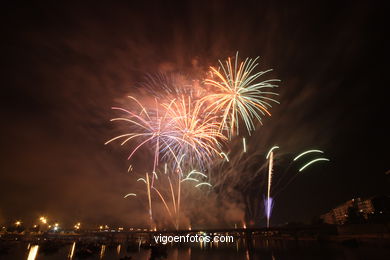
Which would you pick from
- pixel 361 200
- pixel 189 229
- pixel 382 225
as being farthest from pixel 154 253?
pixel 361 200

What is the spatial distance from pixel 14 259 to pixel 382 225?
290ft

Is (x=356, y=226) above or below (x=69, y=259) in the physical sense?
above

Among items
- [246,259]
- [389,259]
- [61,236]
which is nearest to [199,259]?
[246,259]

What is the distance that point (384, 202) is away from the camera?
91375 mm

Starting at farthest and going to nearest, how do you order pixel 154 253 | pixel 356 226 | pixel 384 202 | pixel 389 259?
pixel 384 202 < pixel 356 226 < pixel 154 253 < pixel 389 259

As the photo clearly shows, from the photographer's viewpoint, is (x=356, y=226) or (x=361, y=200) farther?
(x=361, y=200)

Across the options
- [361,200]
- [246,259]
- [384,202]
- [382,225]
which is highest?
[361,200]

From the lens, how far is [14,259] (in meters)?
49.4

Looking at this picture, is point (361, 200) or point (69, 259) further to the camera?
point (361, 200)

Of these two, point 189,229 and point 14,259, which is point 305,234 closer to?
point 189,229

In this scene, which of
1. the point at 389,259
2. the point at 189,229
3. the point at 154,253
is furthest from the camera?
the point at 189,229

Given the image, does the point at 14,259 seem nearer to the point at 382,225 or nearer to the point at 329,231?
the point at 382,225

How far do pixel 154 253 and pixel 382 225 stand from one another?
61375 millimetres

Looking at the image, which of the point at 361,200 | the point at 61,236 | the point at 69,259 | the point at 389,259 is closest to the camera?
the point at 389,259
